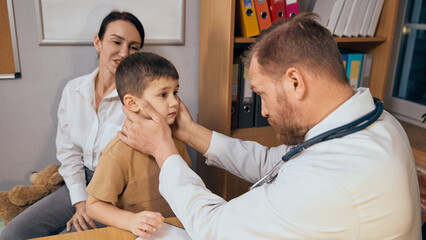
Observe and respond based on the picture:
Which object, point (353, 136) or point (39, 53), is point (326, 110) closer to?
point (353, 136)

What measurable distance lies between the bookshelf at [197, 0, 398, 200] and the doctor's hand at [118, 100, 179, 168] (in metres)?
0.69

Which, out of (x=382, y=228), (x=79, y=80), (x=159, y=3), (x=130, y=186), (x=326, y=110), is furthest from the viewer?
(x=159, y=3)

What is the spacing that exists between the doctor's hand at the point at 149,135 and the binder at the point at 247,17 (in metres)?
0.81

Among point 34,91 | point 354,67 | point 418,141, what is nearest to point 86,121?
point 34,91

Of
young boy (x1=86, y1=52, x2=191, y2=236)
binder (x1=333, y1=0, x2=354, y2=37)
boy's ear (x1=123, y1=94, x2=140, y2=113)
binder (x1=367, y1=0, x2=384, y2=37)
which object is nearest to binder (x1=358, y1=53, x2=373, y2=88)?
binder (x1=367, y1=0, x2=384, y2=37)

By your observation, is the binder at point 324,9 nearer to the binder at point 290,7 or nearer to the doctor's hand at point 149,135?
the binder at point 290,7

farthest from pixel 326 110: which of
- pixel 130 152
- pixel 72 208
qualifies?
pixel 72 208

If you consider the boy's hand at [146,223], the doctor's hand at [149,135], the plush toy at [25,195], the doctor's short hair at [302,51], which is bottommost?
the plush toy at [25,195]

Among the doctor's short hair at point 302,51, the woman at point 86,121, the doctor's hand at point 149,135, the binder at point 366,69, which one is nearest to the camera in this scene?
the doctor's short hair at point 302,51

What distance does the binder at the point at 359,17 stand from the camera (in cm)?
205

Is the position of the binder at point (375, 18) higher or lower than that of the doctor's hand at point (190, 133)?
higher

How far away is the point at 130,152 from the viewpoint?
1.27m

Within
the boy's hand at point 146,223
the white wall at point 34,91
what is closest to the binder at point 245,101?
the white wall at point 34,91

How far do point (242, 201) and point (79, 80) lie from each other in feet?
3.93
